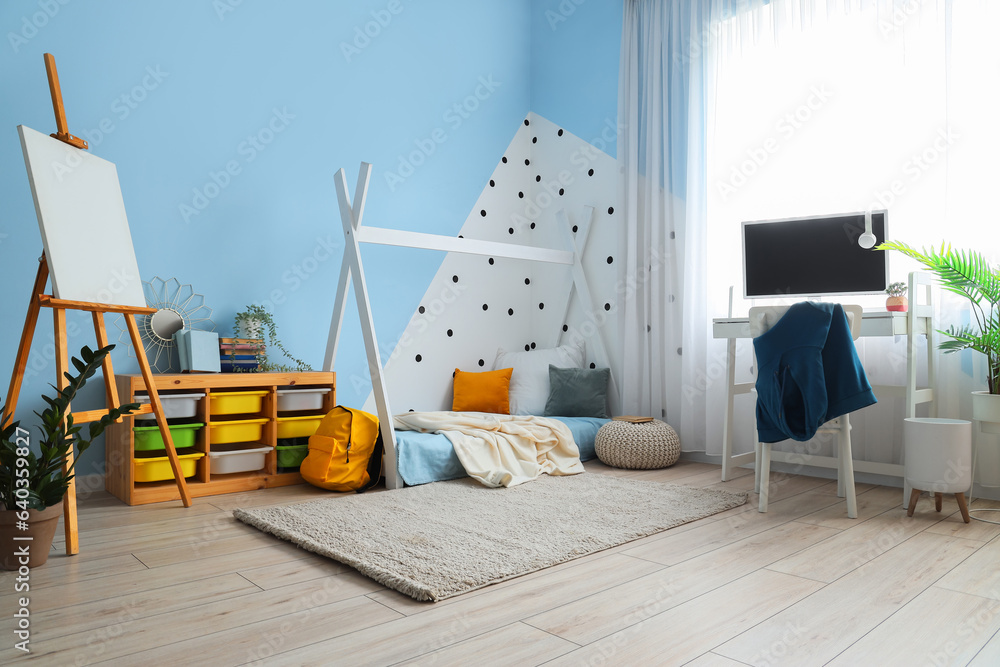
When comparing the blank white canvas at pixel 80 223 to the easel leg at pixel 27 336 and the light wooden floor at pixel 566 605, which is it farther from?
the light wooden floor at pixel 566 605

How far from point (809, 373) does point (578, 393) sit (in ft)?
5.38

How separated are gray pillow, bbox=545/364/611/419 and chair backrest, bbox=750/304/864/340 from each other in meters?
1.41

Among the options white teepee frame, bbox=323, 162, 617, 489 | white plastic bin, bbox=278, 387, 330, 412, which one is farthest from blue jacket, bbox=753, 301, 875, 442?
white plastic bin, bbox=278, 387, 330, 412

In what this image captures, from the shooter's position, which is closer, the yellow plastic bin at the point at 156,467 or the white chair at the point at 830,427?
the white chair at the point at 830,427

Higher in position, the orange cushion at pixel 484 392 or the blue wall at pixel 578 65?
the blue wall at pixel 578 65

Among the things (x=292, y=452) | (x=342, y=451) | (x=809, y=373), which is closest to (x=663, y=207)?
(x=809, y=373)

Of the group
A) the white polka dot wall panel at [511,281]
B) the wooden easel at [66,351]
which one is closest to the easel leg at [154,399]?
the wooden easel at [66,351]

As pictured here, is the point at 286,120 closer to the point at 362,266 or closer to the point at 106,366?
the point at 362,266

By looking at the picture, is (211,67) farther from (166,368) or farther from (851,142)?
(851,142)

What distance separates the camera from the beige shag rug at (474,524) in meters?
1.84

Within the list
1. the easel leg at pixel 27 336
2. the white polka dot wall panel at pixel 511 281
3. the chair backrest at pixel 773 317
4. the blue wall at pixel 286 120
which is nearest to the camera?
the easel leg at pixel 27 336

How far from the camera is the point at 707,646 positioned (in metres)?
1.40

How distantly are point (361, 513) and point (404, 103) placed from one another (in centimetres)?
251

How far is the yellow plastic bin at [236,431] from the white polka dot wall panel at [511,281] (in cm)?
83
